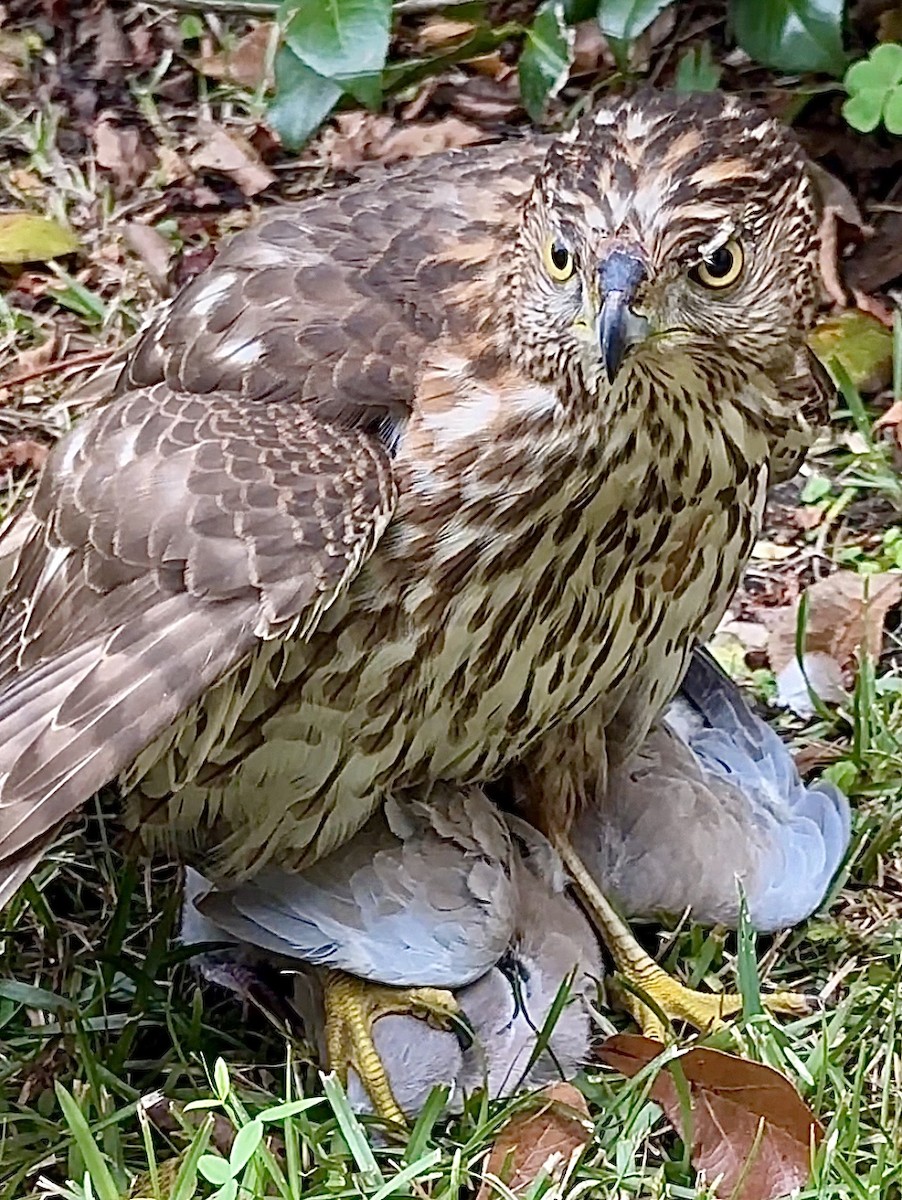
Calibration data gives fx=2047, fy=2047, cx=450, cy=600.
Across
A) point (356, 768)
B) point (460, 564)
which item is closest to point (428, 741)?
point (356, 768)

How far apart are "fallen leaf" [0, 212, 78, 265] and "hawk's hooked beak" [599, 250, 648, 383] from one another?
2.21 meters

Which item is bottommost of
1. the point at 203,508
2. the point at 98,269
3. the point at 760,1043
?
the point at 760,1043

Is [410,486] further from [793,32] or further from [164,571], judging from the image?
[793,32]

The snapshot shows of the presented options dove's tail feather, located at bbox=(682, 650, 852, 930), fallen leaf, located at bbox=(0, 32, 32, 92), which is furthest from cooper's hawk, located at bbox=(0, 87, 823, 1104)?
fallen leaf, located at bbox=(0, 32, 32, 92)

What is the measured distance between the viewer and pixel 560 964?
2799 mm

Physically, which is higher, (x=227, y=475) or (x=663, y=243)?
(x=663, y=243)

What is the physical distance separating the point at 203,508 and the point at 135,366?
0.50m

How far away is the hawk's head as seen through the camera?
2146mm

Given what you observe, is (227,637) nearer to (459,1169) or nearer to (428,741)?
(428,741)

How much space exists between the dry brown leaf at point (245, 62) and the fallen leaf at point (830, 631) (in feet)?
5.81

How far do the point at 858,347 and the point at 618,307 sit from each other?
72.8 inches

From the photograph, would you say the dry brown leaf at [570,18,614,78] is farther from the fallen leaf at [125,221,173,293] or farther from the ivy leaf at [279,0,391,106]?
the ivy leaf at [279,0,391,106]

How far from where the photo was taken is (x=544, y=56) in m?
3.78

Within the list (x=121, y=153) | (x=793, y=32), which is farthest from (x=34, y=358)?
→ (x=793, y=32)
